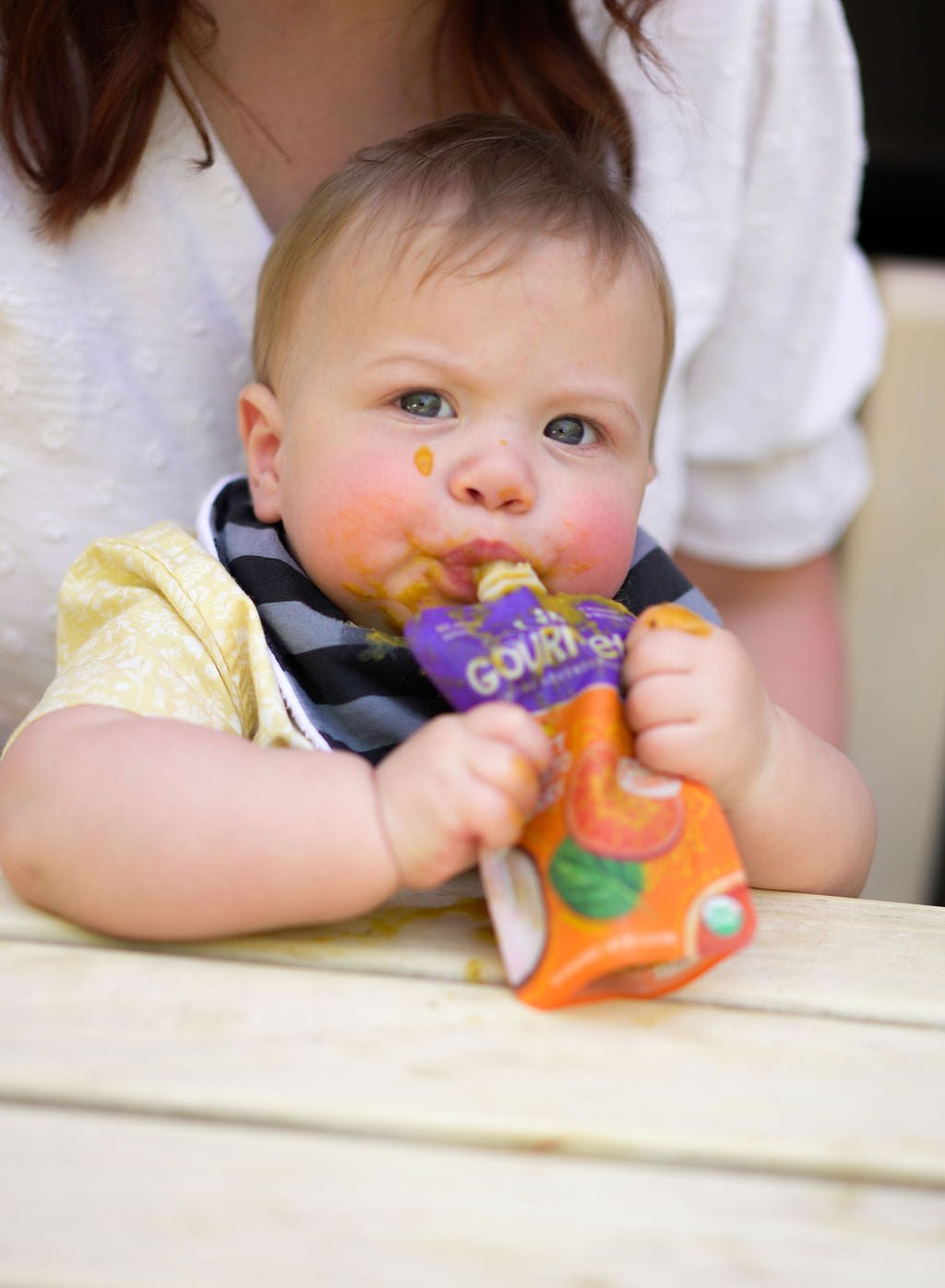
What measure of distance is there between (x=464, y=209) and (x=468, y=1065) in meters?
0.60

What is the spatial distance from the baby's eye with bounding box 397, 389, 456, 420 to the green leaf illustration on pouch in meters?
0.35

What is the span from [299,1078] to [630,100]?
985 millimetres

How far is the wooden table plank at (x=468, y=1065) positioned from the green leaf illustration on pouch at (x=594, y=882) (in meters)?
0.05

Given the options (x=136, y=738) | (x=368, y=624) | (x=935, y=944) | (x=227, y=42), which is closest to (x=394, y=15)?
(x=227, y=42)

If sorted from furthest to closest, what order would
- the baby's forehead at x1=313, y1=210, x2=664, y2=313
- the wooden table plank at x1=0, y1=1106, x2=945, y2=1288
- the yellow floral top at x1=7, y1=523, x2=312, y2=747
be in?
the baby's forehead at x1=313, y1=210, x2=664, y2=313 < the yellow floral top at x1=7, y1=523, x2=312, y2=747 < the wooden table plank at x1=0, y1=1106, x2=945, y2=1288

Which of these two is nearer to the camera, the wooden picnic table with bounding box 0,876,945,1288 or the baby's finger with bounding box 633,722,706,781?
the wooden picnic table with bounding box 0,876,945,1288

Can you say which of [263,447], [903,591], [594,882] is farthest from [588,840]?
[903,591]

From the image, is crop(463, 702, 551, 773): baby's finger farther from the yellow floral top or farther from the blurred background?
the blurred background

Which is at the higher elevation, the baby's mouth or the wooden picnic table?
the baby's mouth

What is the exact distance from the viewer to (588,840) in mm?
689

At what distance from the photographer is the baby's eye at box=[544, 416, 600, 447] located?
946mm

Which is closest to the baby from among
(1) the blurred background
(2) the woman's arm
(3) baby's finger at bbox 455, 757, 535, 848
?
(3) baby's finger at bbox 455, 757, 535, 848

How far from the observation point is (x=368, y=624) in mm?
950

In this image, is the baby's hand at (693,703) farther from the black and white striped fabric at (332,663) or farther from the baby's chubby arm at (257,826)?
the black and white striped fabric at (332,663)
